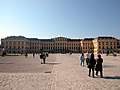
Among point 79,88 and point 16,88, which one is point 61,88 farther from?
point 16,88

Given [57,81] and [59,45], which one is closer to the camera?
[57,81]

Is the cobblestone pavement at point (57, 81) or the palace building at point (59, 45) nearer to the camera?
the cobblestone pavement at point (57, 81)

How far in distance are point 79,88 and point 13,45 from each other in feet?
508

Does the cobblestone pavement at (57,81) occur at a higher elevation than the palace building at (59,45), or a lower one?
lower

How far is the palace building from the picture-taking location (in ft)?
522

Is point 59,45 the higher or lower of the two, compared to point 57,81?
higher

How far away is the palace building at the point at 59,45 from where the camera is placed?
159 m

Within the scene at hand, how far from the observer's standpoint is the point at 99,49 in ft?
522

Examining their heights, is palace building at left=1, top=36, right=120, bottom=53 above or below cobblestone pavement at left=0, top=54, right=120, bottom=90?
above

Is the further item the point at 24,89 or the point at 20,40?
the point at 20,40

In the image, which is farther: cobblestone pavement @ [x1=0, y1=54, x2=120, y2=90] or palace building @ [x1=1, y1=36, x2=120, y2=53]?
palace building @ [x1=1, y1=36, x2=120, y2=53]

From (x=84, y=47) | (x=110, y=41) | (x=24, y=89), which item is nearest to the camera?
(x=24, y=89)

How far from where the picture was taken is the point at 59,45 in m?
172

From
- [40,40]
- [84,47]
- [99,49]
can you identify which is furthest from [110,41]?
[40,40]
